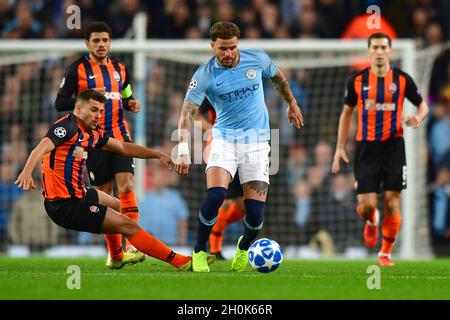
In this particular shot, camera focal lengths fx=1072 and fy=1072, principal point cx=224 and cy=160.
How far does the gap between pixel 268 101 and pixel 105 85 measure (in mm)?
5705

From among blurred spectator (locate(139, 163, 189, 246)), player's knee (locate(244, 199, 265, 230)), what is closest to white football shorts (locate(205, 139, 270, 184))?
player's knee (locate(244, 199, 265, 230))

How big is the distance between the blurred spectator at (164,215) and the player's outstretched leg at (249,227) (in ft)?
16.5

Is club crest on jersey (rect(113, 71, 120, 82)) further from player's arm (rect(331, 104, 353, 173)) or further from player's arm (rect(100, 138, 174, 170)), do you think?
player's arm (rect(331, 104, 353, 173))

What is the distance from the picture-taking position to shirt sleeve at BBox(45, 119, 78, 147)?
29.0 ft

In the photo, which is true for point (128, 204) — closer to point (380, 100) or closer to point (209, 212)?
point (209, 212)

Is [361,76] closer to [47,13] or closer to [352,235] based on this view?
[352,235]

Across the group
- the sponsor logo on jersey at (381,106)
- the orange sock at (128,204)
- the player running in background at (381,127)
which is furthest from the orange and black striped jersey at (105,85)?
the sponsor logo on jersey at (381,106)

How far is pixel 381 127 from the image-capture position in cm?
1105

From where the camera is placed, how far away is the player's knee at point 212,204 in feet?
30.0

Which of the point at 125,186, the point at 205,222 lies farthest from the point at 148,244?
the point at 125,186

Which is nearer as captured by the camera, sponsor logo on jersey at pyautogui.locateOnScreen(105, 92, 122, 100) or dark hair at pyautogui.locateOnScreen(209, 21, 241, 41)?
dark hair at pyautogui.locateOnScreen(209, 21, 241, 41)

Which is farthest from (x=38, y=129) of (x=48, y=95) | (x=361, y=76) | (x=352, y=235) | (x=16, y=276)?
(x=16, y=276)

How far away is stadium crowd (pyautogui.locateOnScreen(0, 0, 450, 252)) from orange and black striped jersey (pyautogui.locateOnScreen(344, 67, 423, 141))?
3.29 meters

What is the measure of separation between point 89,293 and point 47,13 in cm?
1068
